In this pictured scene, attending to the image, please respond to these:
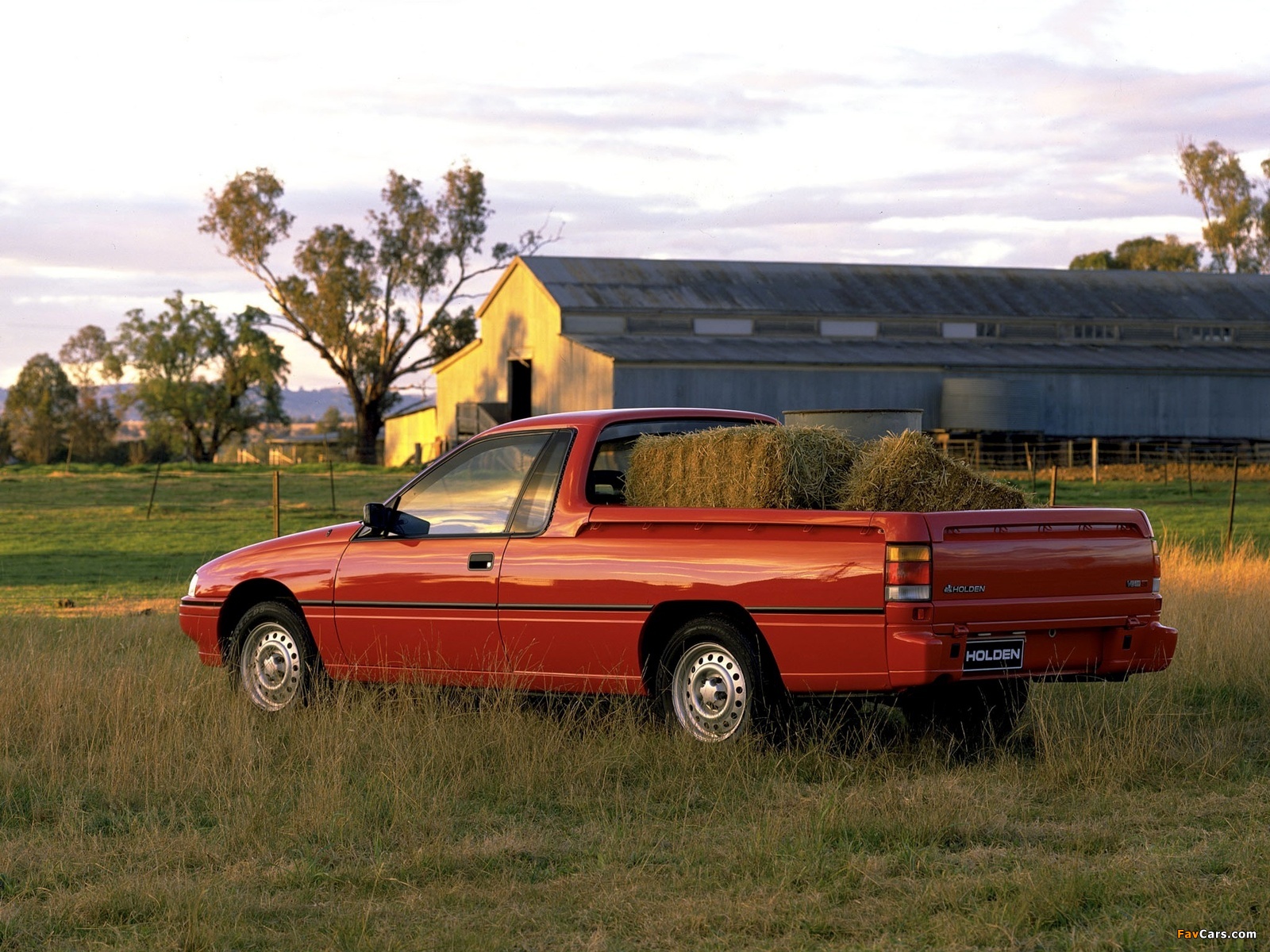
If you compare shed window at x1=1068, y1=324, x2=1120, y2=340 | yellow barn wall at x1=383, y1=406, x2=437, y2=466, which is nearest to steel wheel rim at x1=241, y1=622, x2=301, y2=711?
yellow barn wall at x1=383, y1=406, x2=437, y2=466

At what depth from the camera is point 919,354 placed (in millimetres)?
53906

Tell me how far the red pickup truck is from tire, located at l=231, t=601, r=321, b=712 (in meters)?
0.01

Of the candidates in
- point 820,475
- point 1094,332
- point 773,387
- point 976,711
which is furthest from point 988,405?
point 820,475

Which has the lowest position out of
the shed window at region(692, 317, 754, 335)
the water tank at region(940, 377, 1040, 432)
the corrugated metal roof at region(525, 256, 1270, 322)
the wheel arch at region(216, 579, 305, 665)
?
the wheel arch at region(216, 579, 305, 665)

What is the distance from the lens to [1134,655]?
7.72 metres

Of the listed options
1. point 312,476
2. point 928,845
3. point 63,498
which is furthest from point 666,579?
point 312,476

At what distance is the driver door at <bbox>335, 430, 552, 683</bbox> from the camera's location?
332 inches

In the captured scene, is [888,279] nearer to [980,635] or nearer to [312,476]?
[312,476]

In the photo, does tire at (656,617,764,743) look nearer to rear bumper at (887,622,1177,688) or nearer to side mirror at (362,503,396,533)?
rear bumper at (887,622,1177,688)

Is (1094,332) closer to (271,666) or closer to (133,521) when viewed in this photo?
(133,521)

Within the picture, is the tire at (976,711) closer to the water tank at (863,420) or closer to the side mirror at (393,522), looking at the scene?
the side mirror at (393,522)

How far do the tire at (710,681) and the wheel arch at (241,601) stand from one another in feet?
8.88

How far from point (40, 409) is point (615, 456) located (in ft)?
269

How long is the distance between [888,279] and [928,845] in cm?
5342
